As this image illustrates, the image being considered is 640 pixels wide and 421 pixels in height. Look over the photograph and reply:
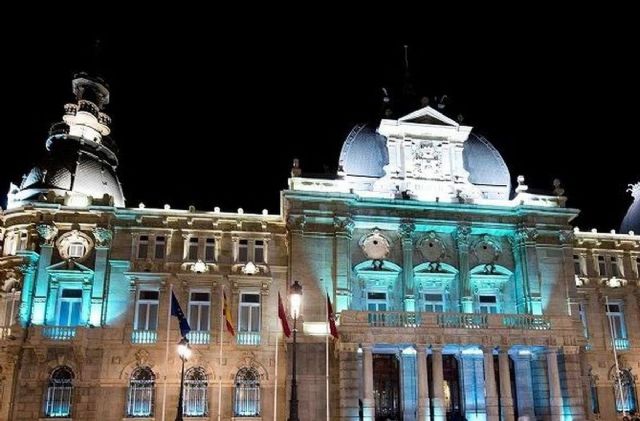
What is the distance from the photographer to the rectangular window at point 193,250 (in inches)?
1721

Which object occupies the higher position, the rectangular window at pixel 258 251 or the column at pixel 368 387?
the rectangular window at pixel 258 251

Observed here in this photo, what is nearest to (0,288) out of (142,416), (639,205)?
(142,416)

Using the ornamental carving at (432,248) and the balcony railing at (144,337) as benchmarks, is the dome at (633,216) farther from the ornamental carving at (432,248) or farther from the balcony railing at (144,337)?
the balcony railing at (144,337)

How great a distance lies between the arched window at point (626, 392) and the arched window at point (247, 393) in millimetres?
24470

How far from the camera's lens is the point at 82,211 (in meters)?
42.9

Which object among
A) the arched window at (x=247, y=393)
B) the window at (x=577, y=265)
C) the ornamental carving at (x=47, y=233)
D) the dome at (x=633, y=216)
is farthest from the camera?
the dome at (x=633, y=216)

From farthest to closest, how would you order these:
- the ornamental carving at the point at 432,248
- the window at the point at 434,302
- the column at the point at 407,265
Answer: the ornamental carving at the point at 432,248
the window at the point at 434,302
the column at the point at 407,265

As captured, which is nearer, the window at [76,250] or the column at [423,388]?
the column at [423,388]

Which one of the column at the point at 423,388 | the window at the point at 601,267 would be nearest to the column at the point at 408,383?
the column at the point at 423,388

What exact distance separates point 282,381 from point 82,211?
54.4ft

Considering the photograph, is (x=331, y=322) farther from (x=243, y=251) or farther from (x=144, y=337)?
(x=144, y=337)

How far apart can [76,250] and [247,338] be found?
12.1 metres

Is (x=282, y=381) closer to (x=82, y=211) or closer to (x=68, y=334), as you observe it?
(x=68, y=334)

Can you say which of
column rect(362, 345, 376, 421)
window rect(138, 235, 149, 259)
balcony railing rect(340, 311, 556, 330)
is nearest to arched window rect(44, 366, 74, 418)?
window rect(138, 235, 149, 259)
